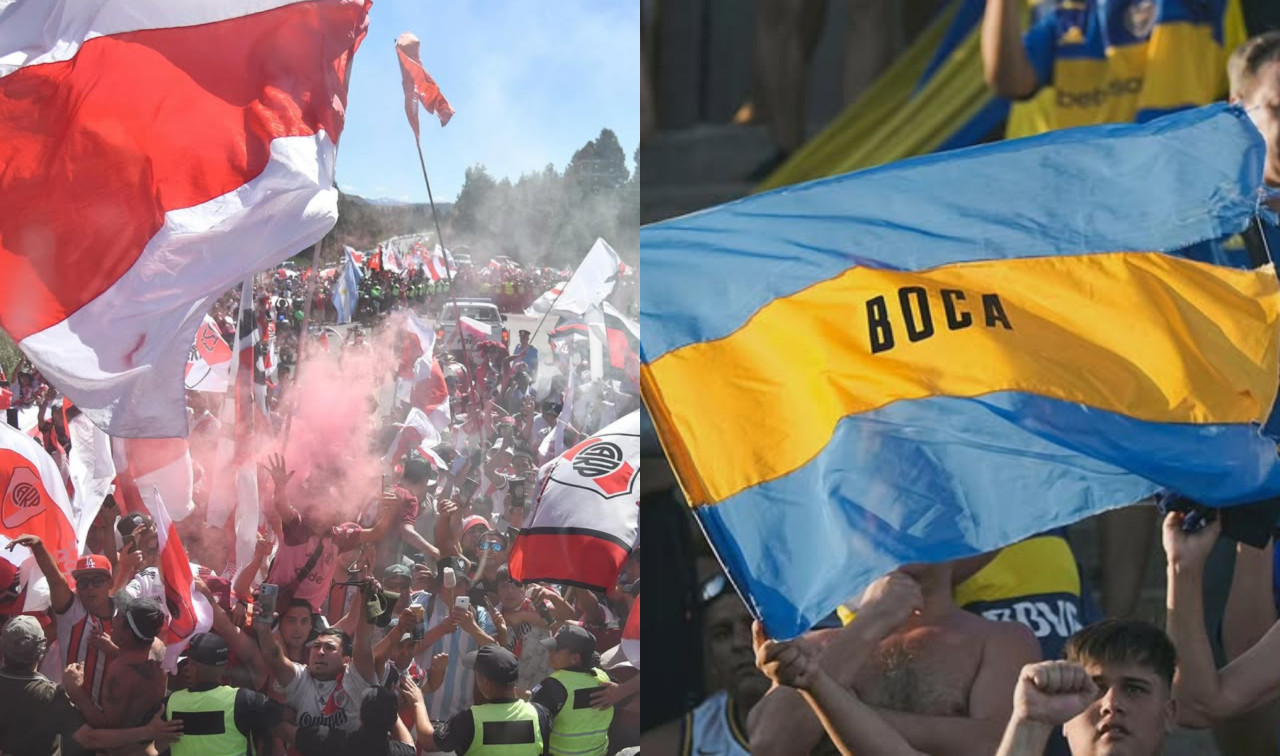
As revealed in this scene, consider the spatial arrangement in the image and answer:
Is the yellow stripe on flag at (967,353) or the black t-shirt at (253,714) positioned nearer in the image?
the yellow stripe on flag at (967,353)

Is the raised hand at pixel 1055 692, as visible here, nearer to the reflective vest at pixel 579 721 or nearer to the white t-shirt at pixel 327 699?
the reflective vest at pixel 579 721

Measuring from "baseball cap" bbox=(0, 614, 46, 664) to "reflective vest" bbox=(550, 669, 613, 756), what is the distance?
1893 mm

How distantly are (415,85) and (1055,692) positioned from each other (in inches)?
199

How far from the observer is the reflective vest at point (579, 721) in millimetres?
5332

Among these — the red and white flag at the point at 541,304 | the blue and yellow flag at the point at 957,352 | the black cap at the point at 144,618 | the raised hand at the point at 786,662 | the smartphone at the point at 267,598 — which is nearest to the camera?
the raised hand at the point at 786,662

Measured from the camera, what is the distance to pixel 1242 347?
3350mm

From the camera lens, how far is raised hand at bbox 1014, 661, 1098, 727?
2676mm

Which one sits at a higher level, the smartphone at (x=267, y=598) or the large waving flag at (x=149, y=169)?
the large waving flag at (x=149, y=169)

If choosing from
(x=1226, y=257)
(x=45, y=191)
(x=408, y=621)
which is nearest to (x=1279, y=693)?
(x=1226, y=257)

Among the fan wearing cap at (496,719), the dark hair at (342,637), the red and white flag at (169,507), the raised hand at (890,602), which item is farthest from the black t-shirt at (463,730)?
the raised hand at (890,602)

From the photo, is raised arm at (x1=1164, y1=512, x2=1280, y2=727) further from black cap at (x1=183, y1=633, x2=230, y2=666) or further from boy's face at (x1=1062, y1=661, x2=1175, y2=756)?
black cap at (x1=183, y1=633, x2=230, y2=666)

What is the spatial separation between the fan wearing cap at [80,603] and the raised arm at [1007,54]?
3.85 meters

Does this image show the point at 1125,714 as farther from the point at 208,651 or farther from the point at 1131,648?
the point at 208,651

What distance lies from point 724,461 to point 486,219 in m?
4.03
